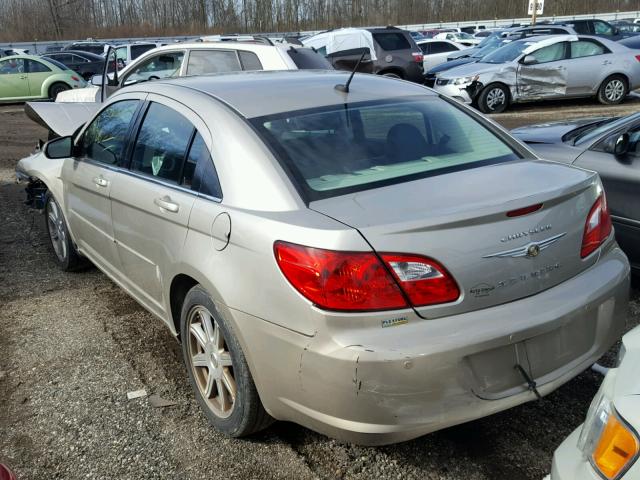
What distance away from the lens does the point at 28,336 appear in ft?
14.0

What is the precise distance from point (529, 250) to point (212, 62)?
23.7 ft

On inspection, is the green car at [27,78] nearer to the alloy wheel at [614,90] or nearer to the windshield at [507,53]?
the windshield at [507,53]

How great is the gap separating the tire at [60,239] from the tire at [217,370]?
7.72 feet

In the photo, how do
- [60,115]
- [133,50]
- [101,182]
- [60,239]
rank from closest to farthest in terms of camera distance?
[101,182], [60,239], [60,115], [133,50]

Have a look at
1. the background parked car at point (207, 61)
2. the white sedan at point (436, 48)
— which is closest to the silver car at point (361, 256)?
the background parked car at point (207, 61)

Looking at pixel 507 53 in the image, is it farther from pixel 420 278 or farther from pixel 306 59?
pixel 420 278

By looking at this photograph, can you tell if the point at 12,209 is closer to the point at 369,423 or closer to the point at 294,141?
A: the point at 294,141

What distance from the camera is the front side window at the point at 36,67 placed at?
64.9 feet

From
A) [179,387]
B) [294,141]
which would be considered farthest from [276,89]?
[179,387]

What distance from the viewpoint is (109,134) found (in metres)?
4.25

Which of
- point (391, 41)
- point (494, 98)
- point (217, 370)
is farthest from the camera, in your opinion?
point (391, 41)

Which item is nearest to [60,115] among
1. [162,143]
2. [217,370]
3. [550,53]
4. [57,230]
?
[57,230]

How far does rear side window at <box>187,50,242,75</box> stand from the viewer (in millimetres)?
8594

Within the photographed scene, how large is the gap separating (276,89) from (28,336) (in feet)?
7.76
